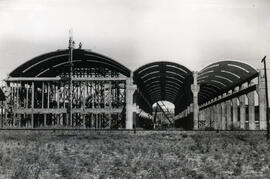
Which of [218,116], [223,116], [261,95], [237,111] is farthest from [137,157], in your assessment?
[218,116]

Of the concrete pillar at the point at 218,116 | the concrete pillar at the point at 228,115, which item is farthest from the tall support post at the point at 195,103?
the concrete pillar at the point at 218,116

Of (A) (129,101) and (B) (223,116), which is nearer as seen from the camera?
(A) (129,101)

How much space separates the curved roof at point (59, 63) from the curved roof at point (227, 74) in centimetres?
922

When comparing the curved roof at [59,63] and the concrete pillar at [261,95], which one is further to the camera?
the curved roof at [59,63]

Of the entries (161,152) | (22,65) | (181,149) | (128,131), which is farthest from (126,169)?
Answer: (22,65)

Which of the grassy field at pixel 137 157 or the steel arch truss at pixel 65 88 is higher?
the steel arch truss at pixel 65 88

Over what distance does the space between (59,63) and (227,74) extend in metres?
20.3

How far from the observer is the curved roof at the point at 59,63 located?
44.0 m

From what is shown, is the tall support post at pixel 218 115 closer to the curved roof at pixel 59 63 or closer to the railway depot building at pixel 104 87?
the railway depot building at pixel 104 87

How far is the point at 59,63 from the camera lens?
160 ft

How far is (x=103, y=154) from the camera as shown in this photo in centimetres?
2041

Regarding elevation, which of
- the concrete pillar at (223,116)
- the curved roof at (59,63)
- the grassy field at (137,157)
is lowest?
the grassy field at (137,157)

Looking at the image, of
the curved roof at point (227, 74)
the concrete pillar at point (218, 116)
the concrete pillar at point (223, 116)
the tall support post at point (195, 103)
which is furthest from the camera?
the concrete pillar at point (218, 116)

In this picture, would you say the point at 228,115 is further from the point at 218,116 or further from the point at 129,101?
the point at 129,101
